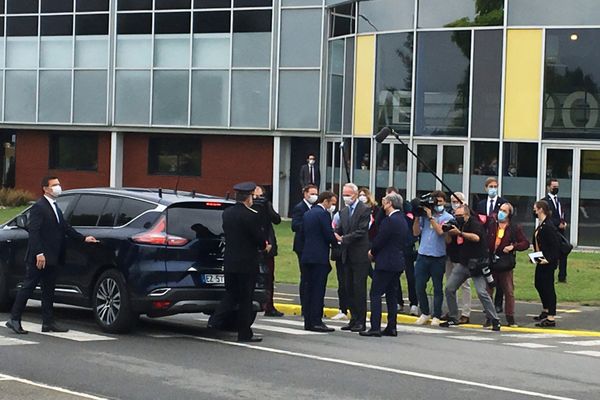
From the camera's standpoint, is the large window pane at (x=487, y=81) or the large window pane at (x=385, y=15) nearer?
the large window pane at (x=487, y=81)

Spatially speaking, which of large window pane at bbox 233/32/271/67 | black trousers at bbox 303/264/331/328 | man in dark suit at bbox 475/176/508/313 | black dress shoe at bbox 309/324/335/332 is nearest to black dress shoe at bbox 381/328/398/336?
black dress shoe at bbox 309/324/335/332

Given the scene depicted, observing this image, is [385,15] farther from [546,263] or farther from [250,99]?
[546,263]

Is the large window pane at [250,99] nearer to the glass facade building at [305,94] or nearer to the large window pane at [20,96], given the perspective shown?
the glass facade building at [305,94]

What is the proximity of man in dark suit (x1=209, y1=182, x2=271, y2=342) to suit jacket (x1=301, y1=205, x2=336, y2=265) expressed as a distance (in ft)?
4.35

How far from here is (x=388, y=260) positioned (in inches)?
577

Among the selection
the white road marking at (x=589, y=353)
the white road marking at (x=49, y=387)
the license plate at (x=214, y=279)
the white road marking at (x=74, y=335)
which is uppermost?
the license plate at (x=214, y=279)

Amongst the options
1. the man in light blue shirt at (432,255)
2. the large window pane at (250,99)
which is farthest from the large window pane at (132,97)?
the man in light blue shirt at (432,255)

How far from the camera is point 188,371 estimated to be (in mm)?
11156

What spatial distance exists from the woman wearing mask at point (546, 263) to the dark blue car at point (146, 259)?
4480 millimetres

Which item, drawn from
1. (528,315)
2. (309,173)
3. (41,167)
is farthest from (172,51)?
(528,315)

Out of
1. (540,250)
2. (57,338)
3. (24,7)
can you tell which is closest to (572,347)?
(540,250)

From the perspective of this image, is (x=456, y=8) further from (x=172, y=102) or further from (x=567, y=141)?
(x=172, y=102)

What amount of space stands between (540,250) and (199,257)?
5569 millimetres

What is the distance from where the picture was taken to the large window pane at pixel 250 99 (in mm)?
36469
